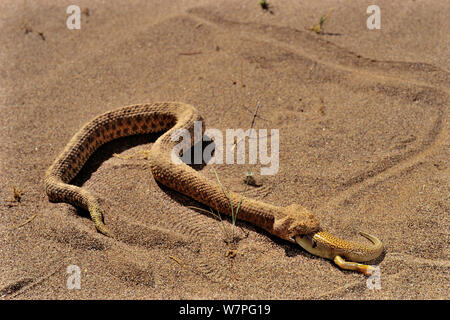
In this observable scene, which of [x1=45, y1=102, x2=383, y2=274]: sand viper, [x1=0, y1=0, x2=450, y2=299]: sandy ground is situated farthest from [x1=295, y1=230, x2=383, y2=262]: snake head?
[x1=0, y1=0, x2=450, y2=299]: sandy ground

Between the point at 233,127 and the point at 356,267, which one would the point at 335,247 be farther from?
the point at 233,127

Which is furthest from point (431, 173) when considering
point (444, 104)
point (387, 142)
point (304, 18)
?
point (304, 18)

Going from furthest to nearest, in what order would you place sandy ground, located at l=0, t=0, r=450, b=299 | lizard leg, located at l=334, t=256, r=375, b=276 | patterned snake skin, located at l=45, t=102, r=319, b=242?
patterned snake skin, located at l=45, t=102, r=319, b=242
sandy ground, located at l=0, t=0, r=450, b=299
lizard leg, located at l=334, t=256, r=375, b=276

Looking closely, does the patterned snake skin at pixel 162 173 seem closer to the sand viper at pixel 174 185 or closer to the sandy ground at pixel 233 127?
the sand viper at pixel 174 185

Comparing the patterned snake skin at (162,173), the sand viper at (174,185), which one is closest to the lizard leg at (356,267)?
the sand viper at (174,185)

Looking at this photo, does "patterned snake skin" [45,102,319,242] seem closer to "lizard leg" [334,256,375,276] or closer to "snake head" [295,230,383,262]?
"snake head" [295,230,383,262]

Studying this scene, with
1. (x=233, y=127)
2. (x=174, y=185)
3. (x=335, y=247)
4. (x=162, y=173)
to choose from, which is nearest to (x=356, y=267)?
(x=335, y=247)
